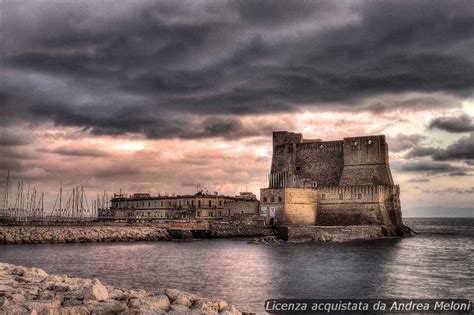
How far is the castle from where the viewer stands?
2024 inches

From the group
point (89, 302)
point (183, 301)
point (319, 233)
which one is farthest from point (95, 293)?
point (319, 233)

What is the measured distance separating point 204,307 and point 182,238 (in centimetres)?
3858

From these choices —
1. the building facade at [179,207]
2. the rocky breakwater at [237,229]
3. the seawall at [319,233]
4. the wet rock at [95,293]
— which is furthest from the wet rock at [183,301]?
the building facade at [179,207]

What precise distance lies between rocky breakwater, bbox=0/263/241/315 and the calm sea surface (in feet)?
13.9

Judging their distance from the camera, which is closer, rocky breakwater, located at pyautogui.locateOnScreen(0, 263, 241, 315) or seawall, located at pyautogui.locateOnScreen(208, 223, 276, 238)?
rocky breakwater, located at pyautogui.locateOnScreen(0, 263, 241, 315)

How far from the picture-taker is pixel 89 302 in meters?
11.2

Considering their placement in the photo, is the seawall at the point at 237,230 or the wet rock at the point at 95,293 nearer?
the wet rock at the point at 95,293

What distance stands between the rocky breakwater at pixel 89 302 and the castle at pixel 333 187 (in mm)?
38389

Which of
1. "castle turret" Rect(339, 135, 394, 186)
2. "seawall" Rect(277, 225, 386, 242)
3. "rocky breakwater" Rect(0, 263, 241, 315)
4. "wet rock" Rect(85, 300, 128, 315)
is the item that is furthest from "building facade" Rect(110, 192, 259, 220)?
"wet rock" Rect(85, 300, 128, 315)

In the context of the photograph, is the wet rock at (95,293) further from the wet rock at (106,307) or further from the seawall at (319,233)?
the seawall at (319,233)

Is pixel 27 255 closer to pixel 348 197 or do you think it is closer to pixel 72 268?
pixel 72 268

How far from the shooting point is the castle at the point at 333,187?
169 feet

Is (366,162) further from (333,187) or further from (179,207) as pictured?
(179,207)

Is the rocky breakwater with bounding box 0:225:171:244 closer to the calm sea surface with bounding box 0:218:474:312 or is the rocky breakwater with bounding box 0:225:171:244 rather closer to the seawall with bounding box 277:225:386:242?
the calm sea surface with bounding box 0:218:474:312
